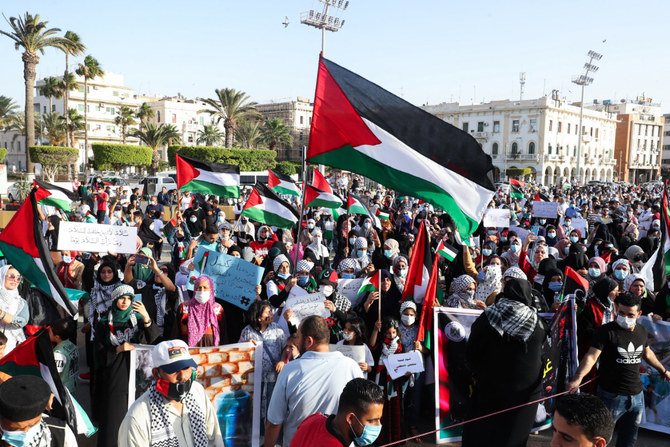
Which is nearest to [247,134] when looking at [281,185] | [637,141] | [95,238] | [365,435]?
[281,185]

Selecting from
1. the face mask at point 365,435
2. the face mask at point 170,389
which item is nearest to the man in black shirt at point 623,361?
the face mask at point 365,435

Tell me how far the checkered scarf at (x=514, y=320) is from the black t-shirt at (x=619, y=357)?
3.57 feet

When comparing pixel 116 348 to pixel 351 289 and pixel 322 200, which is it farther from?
pixel 322 200

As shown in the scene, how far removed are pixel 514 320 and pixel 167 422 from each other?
2.07 metres

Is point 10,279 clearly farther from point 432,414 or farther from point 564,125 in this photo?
point 564,125

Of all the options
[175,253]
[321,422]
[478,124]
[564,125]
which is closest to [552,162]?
[564,125]

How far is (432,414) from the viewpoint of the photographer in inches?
213

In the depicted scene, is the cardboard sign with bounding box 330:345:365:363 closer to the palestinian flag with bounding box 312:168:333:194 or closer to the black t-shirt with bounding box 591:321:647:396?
the black t-shirt with bounding box 591:321:647:396

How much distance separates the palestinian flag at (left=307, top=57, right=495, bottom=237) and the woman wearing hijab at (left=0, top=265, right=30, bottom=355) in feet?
9.55

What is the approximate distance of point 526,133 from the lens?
78875mm

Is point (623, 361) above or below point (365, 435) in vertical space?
below

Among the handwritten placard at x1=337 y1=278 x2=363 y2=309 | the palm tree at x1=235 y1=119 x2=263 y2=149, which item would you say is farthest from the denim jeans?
the palm tree at x1=235 y1=119 x2=263 y2=149

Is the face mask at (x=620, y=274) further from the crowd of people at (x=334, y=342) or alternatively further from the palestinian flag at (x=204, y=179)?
the palestinian flag at (x=204, y=179)

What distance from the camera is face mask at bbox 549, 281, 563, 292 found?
6941 millimetres
